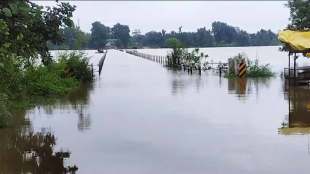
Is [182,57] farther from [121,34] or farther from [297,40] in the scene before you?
[121,34]

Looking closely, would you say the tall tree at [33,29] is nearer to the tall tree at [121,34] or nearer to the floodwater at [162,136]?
the floodwater at [162,136]

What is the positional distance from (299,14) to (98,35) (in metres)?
148

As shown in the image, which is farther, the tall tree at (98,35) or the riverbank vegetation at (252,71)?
the tall tree at (98,35)

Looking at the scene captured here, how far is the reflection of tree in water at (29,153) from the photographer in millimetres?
8773

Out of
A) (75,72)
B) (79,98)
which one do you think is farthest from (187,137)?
(75,72)

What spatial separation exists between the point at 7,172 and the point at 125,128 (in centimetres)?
465

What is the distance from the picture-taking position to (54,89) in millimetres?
21031

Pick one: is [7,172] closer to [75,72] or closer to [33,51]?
[33,51]

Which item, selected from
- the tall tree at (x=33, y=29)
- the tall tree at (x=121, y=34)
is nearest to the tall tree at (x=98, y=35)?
the tall tree at (x=121, y=34)

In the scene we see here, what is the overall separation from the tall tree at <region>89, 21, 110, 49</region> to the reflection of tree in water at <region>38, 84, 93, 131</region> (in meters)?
151

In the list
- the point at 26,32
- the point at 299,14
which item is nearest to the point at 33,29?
the point at 26,32

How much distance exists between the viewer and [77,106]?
1730cm

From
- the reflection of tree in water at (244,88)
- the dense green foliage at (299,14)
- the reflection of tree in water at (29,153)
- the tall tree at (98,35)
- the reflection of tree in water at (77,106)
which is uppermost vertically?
the tall tree at (98,35)

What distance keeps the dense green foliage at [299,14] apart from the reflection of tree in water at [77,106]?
15.1 m
